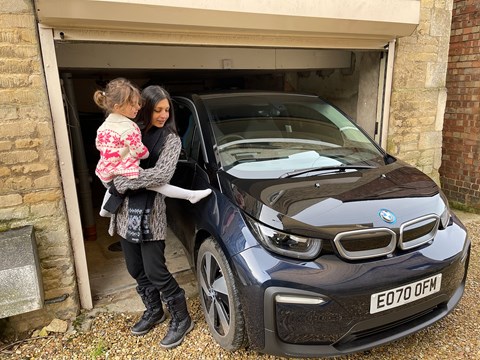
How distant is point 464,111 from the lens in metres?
5.18

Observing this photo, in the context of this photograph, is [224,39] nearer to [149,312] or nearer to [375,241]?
[375,241]

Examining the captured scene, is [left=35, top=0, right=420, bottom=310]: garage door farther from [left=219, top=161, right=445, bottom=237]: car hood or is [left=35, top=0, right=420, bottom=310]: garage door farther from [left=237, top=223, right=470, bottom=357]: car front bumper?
[left=237, top=223, right=470, bottom=357]: car front bumper

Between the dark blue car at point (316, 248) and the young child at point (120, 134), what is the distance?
0.61m

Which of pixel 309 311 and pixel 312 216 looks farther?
pixel 312 216

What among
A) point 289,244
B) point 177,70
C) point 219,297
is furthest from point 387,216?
point 177,70

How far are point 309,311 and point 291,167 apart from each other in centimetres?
104

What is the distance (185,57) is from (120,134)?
2.02 m

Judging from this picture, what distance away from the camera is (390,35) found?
368 cm

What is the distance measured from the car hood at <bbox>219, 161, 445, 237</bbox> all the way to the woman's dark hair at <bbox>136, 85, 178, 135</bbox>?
1.59 feet

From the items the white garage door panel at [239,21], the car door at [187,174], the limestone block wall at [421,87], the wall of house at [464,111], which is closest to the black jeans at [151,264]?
the car door at [187,174]

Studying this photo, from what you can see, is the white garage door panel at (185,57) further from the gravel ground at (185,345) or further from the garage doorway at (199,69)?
the gravel ground at (185,345)

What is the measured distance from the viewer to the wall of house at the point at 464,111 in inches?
196

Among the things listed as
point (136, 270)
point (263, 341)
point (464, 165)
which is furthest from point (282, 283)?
point (464, 165)

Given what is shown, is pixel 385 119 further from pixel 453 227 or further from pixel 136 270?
pixel 136 270
